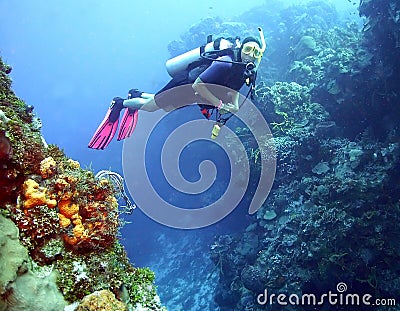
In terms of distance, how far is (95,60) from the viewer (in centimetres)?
8625

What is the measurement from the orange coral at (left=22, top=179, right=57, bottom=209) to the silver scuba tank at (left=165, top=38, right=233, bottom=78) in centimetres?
393

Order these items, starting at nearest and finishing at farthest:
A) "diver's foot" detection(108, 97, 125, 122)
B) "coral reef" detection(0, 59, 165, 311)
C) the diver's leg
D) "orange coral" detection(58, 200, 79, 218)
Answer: "coral reef" detection(0, 59, 165, 311) → "orange coral" detection(58, 200, 79, 218) → the diver's leg → "diver's foot" detection(108, 97, 125, 122)

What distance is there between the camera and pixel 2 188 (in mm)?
3031

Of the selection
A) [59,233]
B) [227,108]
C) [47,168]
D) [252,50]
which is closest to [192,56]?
[252,50]

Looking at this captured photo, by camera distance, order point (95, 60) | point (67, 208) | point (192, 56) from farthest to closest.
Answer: point (95, 60), point (192, 56), point (67, 208)

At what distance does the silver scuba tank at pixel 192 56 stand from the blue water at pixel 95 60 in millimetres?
12473

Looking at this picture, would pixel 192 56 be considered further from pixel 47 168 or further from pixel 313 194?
pixel 313 194

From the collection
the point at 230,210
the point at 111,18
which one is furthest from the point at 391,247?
the point at 111,18

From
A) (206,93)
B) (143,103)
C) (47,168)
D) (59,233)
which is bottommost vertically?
(59,233)

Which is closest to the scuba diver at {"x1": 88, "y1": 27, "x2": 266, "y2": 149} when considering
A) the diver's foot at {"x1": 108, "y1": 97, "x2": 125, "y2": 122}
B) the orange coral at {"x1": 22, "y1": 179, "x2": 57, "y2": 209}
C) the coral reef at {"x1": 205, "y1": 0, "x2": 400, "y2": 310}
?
the diver's foot at {"x1": 108, "y1": 97, "x2": 125, "y2": 122}

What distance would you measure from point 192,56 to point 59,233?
425 cm

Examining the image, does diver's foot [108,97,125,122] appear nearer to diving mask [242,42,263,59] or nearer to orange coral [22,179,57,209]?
diving mask [242,42,263,59]

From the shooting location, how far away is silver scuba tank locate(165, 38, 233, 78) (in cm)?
573

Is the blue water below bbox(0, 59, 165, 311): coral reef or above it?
above
